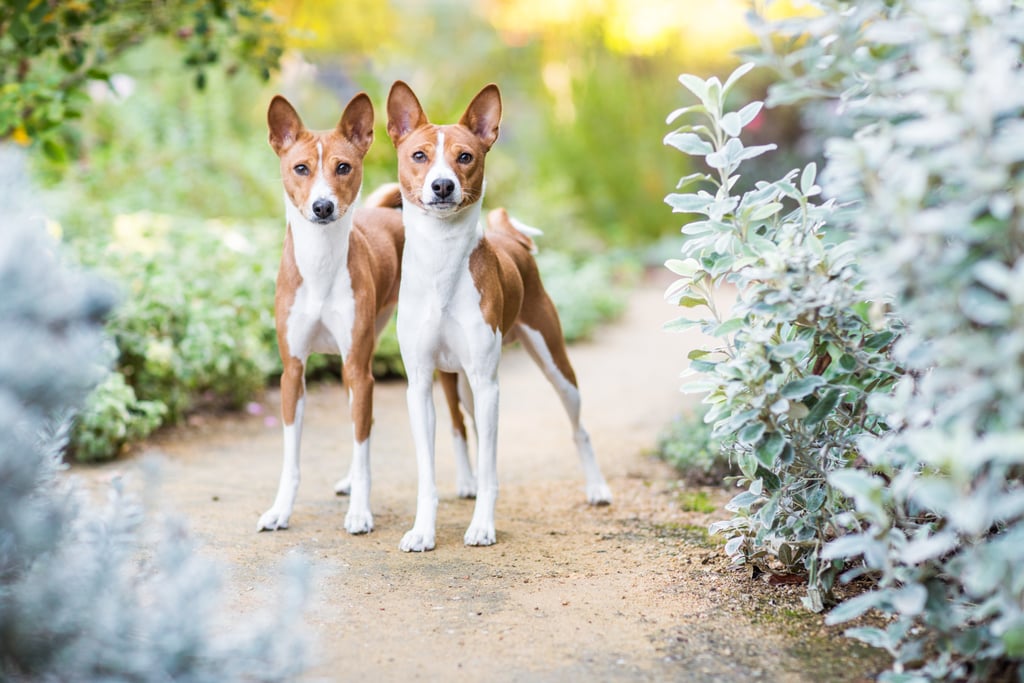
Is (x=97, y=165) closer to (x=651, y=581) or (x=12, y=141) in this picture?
(x=12, y=141)

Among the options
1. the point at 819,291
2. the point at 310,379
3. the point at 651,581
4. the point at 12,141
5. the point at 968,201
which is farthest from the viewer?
the point at 310,379

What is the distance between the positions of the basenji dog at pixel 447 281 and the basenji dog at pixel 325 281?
0.24m

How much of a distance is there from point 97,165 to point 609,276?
230 inches

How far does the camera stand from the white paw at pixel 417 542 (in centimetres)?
425

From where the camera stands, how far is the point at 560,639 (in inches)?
131

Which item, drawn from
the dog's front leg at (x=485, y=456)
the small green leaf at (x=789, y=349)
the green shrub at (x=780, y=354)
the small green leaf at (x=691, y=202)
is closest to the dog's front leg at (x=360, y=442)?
the dog's front leg at (x=485, y=456)

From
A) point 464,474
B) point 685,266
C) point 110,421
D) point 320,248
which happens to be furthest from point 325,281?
point 110,421

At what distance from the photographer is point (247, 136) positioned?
43.4 ft

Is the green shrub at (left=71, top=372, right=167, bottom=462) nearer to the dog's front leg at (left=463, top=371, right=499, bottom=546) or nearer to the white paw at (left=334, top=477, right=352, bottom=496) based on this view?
the white paw at (left=334, top=477, right=352, bottom=496)

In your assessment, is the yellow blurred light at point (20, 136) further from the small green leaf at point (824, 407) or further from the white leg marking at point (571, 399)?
the small green leaf at point (824, 407)

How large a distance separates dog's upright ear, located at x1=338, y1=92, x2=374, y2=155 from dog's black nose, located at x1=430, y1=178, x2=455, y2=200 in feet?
1.87

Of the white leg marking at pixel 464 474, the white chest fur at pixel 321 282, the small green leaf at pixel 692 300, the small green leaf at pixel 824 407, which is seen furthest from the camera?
the white leg marking at pixel 464 474

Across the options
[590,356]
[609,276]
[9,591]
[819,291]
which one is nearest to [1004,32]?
[819,291]

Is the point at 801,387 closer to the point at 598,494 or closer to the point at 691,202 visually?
the point at 691,202
